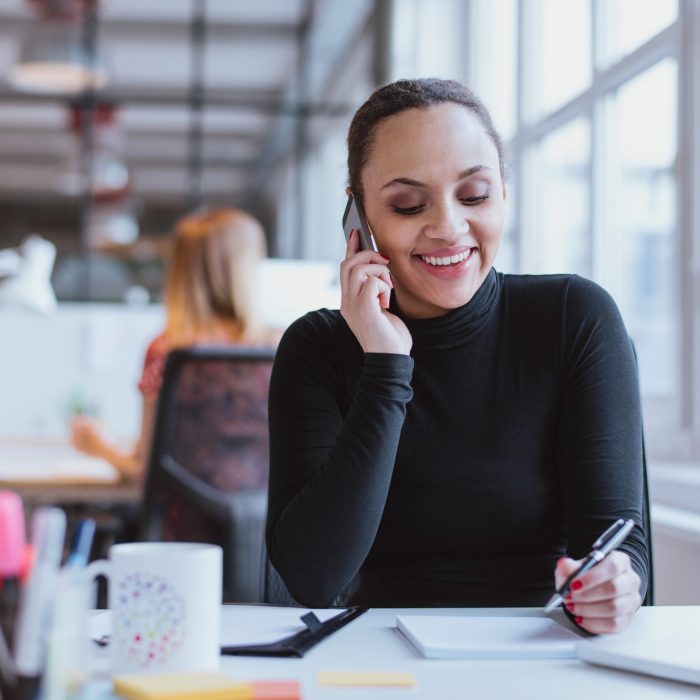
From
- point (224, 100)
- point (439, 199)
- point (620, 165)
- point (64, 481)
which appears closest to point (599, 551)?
point (439, 199)

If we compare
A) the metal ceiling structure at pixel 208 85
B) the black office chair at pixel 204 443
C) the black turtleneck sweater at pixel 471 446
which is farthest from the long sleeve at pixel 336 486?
the metal ceiling structure at pixel 208 85

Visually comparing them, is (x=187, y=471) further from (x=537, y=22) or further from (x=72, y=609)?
(x=537, y=22)

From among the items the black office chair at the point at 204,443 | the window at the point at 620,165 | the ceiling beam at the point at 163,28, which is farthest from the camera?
the ceiling beam at the point at 163,28

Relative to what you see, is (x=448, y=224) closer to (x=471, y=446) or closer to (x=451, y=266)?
(x=451, y=266)

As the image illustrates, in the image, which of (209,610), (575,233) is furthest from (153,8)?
(209,610)

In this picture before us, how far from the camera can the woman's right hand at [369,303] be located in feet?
4.55

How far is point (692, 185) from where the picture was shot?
2521 millimetres

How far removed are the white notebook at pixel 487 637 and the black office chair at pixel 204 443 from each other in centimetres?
122

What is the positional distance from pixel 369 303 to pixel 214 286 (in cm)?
146

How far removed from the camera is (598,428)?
4.63 feet

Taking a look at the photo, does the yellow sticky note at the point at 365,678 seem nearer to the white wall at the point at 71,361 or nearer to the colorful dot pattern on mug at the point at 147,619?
the colorful dot pattern on mug at the point at 147,619

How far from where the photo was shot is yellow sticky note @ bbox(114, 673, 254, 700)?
802 mm

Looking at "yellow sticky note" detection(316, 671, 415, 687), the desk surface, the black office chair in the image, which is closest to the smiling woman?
"yellow sticky note" detection(316, 671, 415, 687)

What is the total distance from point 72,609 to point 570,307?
984mm
